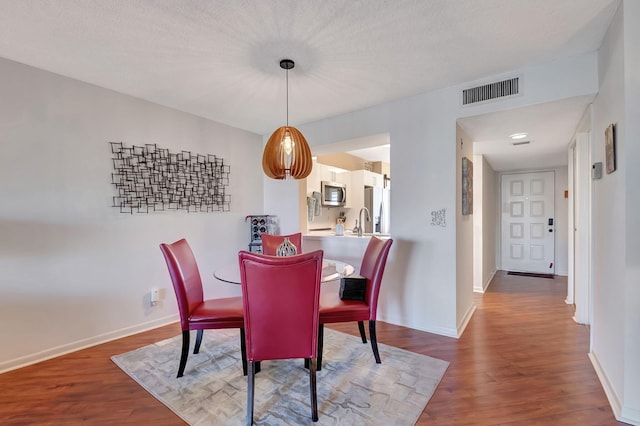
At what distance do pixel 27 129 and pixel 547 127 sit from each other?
4865mm

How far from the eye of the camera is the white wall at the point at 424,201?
2.81 meters

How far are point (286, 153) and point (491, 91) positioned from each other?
1.91m

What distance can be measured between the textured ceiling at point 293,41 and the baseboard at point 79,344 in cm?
238

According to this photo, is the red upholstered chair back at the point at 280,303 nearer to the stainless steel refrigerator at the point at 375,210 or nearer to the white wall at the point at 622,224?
the white wall at the point at 622,224

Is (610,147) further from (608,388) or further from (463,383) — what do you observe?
(463,383)

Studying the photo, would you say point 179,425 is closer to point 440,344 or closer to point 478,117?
point 440,344

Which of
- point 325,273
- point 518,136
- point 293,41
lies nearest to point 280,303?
point 325,273

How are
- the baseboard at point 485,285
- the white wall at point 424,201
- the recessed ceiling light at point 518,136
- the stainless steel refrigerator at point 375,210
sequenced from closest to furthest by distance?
the white wall at point 424,201
the recessed ceiling light at point 518,136
the baseboard at point 485,285
the stainless steel refrigerator at point 375,210

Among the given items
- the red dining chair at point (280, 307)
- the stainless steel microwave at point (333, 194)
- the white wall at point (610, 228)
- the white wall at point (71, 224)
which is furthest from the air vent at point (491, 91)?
the white wall at point (71, 224)

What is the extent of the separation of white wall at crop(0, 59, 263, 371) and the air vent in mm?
3053

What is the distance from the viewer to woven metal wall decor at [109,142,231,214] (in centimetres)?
294

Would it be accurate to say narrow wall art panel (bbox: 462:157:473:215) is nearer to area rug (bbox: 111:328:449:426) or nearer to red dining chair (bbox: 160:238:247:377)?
area rug (bbox: 111:328:449:426)

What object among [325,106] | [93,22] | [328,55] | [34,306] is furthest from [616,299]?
[34,306]

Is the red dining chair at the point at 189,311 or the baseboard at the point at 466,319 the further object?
the baseboard at the point at 466,319
